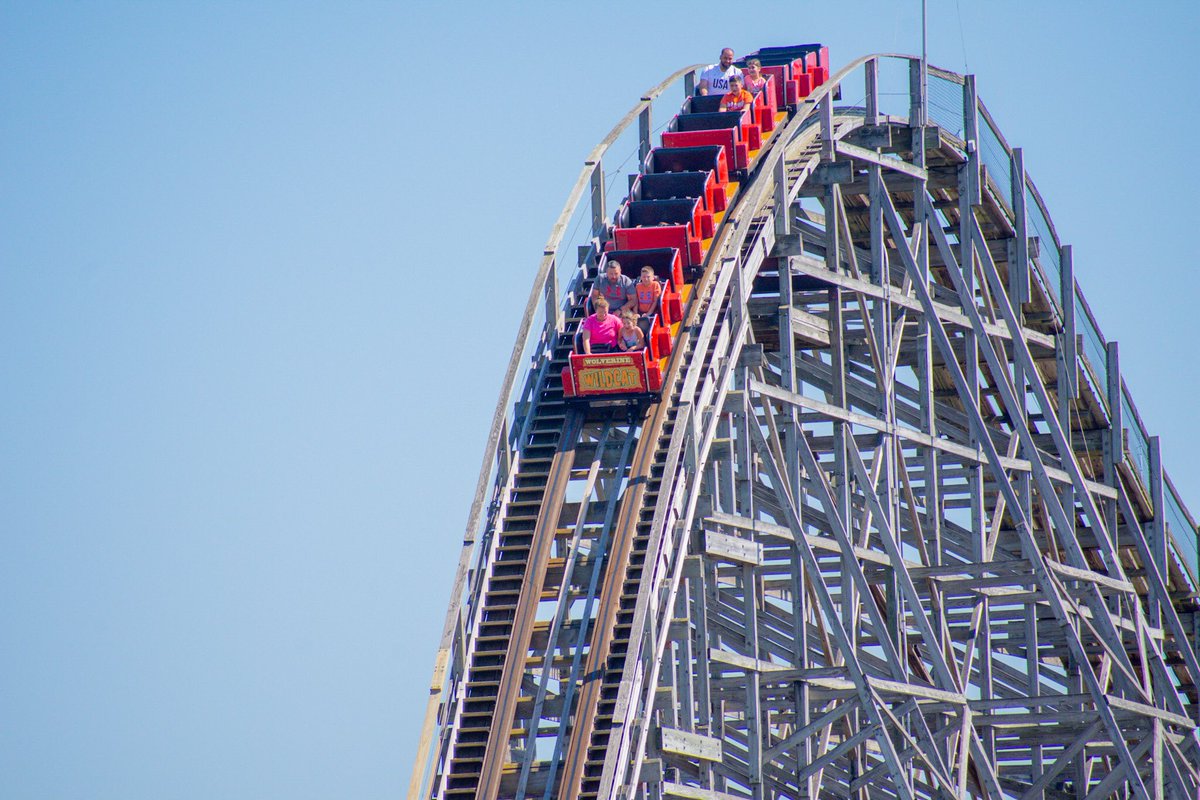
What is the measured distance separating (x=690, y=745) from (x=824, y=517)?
5973 mm

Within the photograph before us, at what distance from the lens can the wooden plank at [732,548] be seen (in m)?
21.4

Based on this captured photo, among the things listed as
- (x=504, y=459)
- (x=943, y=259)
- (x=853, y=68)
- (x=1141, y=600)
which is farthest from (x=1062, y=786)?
(x=504, y=459)

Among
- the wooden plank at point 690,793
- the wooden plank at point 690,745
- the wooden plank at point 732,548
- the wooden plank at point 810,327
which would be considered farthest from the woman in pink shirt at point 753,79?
the wooden plank at point 690,793

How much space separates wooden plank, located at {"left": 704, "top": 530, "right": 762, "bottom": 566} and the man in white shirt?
757 centimetres

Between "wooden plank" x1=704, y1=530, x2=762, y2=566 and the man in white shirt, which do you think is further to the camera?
the man in white shirt

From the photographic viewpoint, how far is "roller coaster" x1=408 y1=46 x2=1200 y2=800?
20000 mm

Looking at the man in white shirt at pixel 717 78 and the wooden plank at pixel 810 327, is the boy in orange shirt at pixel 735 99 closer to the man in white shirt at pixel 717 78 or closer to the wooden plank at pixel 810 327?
the man in white shirt at pixel 717 78

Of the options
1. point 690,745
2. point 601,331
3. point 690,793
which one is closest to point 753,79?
point 601,331

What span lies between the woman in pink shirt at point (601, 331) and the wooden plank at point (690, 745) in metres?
3.97

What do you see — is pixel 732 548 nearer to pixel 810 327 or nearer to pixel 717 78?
pixel 810 327

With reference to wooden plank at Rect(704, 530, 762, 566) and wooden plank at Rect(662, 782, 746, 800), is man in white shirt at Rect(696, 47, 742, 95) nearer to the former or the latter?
wooden plank at Rect(704, 530, 762, 566)

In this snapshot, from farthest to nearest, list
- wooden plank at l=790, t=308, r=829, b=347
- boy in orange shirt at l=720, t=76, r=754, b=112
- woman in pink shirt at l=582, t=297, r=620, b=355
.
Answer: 1. boy in orange shirt at l=720, t=76, r=754, b=112
2. wooden plank at l=790, t=308, r=829, b=347
3. woman in pink shirt at l=582, t=297, r=620, b=355

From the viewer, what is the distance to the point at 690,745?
2012 cm

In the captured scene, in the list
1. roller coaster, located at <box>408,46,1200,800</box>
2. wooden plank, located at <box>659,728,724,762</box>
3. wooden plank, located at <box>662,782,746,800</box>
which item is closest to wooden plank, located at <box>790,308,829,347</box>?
roller coaster, located at <box>408,46,1200,800</box>
